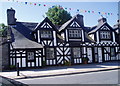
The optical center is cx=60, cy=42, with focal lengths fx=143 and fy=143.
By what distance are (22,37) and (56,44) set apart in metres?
4.18

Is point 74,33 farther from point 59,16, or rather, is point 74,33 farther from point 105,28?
point 59,16

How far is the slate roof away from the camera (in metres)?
15.4

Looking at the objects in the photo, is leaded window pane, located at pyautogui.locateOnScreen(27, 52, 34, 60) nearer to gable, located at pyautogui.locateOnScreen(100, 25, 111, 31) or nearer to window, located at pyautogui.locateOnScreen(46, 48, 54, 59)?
window, located at pyautogui.locateOnScreen(46, 48, 54, 59)

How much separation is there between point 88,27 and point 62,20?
942 centimetres

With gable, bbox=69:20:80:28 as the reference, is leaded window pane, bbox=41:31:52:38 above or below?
below

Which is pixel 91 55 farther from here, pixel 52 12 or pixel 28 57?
pixel 52 12

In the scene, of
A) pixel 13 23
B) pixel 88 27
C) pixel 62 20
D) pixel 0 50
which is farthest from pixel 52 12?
pixel 0 50

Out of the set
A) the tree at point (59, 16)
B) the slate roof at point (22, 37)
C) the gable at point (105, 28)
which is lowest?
the slate roof at point (22, 37)

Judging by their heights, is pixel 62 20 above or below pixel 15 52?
above

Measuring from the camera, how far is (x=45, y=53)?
55.4 ft

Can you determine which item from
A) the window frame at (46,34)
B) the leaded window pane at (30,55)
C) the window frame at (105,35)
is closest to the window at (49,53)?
the window frame at (46,34)

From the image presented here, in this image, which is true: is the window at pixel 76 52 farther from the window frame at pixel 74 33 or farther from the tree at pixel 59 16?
the tree at pixel 59 16

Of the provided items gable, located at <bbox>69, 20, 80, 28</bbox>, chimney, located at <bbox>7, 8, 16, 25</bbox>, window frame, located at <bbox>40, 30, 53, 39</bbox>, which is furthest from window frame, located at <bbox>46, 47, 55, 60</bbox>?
chimney, located at <bbox>7, 8, 16, 25</bbox>

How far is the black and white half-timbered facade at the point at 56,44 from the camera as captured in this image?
15.5m
